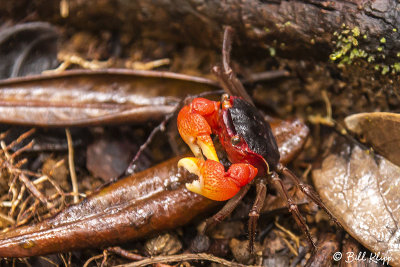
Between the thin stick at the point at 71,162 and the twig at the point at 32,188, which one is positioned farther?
the thin stick at the point at 71,162

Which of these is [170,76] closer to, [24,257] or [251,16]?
[251,16]

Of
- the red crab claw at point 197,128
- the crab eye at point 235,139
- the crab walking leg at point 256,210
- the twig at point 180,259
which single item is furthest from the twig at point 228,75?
→ the twig at point 180,259

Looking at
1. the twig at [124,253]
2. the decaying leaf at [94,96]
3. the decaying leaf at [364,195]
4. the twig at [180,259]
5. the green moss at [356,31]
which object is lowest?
the twig at [124,253]

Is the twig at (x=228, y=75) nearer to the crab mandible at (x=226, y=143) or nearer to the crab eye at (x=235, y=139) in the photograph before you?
the crab mandible at (x=226, y=143)

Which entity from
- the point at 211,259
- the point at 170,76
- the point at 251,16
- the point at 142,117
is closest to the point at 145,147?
the point at 142,117

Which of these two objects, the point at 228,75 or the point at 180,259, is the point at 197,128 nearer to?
the point at 228,75

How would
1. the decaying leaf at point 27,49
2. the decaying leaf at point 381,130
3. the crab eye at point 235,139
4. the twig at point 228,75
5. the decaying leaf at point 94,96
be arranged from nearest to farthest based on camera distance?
the crab eye at point 235,139 → the decaying leaf at point 381,130 → the decaying leaf at point 94,96 → the twig at point 228,75 → the decaying leaf at point 27,49

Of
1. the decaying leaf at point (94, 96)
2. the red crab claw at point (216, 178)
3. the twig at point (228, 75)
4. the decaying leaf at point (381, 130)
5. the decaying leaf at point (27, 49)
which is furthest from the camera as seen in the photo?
the decaying leaf at point (27, 49)

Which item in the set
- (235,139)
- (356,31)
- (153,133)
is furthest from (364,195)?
(153,133)
